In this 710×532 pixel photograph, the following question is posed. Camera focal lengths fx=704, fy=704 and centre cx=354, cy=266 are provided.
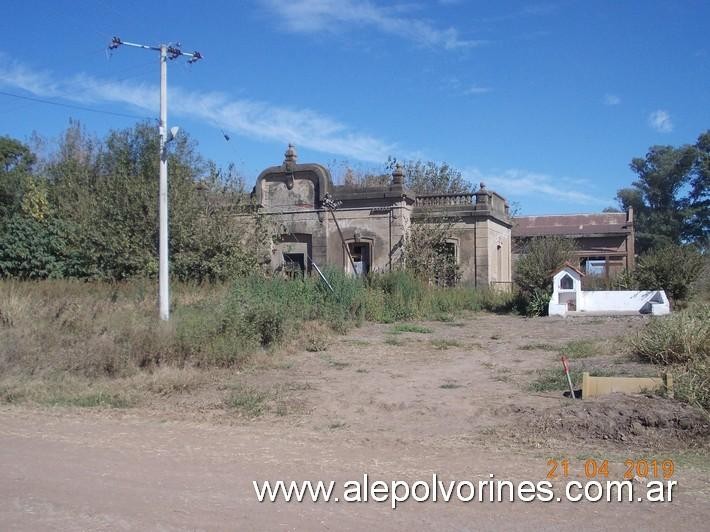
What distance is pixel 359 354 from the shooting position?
50.1ft

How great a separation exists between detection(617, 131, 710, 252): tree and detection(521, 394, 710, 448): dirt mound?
4964 centimetres

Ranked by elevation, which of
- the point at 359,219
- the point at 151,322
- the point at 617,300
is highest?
the point at 359,219

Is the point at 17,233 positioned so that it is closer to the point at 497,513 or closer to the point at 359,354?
the point at 359,354

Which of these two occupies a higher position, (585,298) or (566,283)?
(566,283)

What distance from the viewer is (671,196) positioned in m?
63.5

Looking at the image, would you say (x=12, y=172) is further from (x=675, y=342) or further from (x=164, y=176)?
(x=675, y=342)

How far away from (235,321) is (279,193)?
17.0m

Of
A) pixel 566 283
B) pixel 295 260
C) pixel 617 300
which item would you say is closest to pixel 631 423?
pixel 566 283

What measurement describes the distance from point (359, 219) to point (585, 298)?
32.5ft

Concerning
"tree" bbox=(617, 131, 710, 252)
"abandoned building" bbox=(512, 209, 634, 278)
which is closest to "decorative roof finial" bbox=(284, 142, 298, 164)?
"abandoned building" bbox=(512, 209, 634, 278)

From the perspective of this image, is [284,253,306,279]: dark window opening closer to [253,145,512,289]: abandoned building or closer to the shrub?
[253,145,512,289]: abandoned building

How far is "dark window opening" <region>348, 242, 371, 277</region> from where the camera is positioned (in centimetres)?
2953

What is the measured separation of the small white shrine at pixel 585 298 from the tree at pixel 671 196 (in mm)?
33826

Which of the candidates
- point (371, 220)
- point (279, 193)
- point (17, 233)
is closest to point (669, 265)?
point (371, 220)
